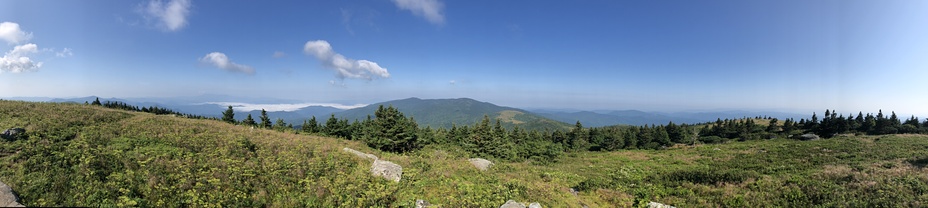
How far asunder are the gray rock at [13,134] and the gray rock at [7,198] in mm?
11172

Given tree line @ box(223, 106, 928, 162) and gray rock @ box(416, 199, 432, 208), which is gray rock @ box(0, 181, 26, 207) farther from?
tree line @ box(223, 106, 928, 162)

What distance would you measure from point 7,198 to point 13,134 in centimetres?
1265

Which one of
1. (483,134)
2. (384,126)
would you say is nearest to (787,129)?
(483,134)

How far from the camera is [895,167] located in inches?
953

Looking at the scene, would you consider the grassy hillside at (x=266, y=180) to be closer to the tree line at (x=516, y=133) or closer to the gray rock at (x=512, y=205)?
the gray rock at (x=512, y=205)

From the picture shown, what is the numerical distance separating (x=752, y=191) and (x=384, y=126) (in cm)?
3128

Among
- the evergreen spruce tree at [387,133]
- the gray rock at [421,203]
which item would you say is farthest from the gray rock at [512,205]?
the evergreen spruce tree at [387,133]

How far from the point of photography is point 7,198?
288 inches

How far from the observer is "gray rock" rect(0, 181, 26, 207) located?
7.12m

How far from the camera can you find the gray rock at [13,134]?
46.0ft

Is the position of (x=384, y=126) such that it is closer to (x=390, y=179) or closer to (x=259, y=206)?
(x=390, y=179)

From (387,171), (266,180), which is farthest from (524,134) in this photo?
(266,180)

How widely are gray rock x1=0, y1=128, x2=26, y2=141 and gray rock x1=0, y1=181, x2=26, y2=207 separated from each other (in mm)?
11172

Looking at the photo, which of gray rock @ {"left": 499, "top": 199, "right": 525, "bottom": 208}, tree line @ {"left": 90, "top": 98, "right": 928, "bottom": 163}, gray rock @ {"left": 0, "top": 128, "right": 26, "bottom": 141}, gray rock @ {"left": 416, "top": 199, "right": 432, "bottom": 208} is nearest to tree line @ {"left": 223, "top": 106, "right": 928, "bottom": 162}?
tree line @ {"left": 90, "top": 98, "right": 928, "bottom": 163}
